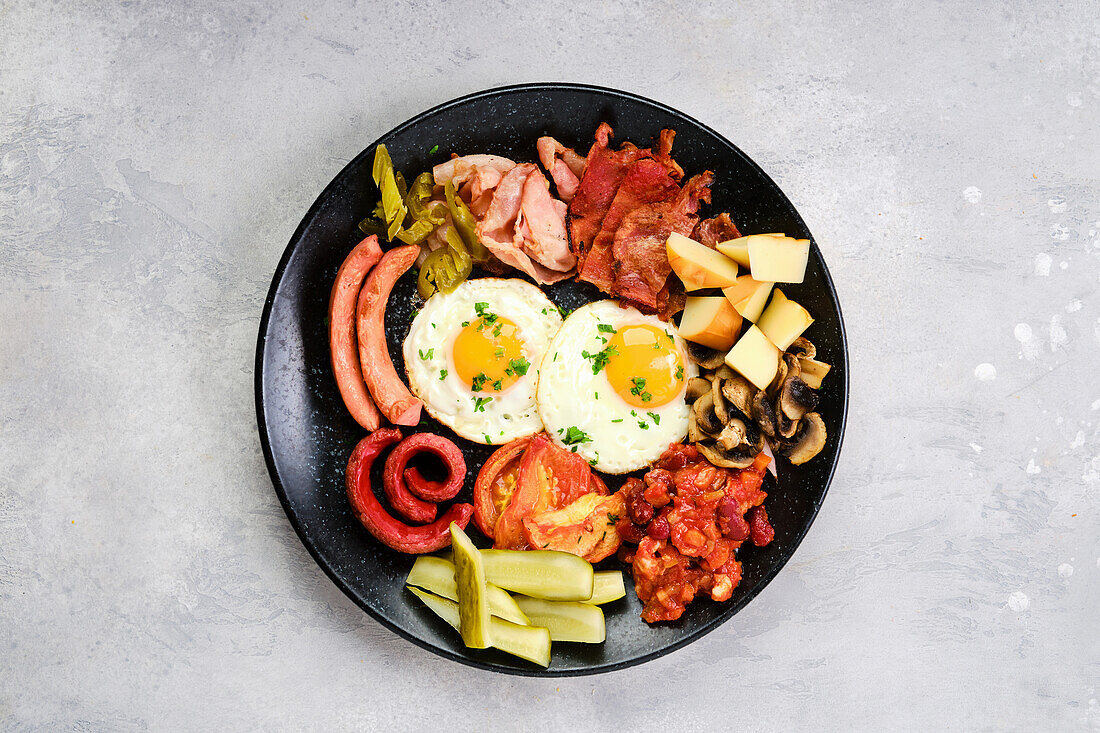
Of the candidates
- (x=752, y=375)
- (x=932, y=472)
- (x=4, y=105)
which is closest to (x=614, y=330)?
(x=752, y=375)

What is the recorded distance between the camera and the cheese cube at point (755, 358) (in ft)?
11.8

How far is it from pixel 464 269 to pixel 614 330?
81 centimetres

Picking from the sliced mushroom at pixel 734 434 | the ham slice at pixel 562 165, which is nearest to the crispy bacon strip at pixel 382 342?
the ham slice at pixel 562 165

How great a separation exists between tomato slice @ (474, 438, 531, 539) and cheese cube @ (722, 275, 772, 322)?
1224mm

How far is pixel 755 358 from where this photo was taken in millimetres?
3619

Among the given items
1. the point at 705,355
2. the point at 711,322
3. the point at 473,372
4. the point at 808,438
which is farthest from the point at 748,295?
the point at 473,372

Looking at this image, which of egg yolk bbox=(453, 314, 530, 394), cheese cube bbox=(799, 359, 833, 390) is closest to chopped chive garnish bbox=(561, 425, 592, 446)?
egg yolk bbox=(453, 314, 530, 394)

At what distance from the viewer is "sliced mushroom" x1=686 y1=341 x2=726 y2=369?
3818mm

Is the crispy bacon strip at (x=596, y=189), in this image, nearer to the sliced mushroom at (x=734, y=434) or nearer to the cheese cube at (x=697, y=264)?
the cheese cube at (x=697, y=264)

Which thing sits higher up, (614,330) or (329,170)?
(329,170)

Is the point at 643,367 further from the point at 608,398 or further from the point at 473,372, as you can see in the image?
the point at 473,372

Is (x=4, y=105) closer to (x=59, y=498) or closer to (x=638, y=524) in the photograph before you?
(x=59, y=498)

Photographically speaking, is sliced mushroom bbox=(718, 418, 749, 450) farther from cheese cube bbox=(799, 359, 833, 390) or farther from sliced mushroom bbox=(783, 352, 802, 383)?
cheese cube bbox=(799, 359, 833, 390)

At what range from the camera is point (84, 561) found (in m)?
3.92
